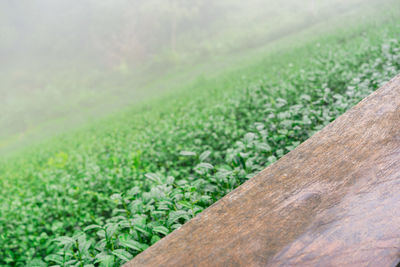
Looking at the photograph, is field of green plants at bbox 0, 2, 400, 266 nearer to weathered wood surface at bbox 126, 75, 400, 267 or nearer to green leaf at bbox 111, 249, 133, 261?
green leaf at bbox 111, 249, 133, 261

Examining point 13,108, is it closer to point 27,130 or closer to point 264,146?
point 27,130

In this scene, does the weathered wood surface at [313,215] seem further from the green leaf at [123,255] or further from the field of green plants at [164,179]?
the field of green plants at [164,179]

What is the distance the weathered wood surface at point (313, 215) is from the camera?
0.81 meters

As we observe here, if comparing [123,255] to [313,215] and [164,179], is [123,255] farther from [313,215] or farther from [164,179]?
[164,179]

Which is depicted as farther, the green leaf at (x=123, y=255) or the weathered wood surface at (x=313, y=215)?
the green leaf at (x=123, y=255)

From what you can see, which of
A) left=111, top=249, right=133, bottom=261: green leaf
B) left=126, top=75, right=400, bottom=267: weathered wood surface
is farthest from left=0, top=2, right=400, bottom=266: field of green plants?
left=126, top=75, right=400, bottom=267: weathered wood surface

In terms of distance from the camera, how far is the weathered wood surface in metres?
0.81

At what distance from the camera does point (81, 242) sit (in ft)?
4.44

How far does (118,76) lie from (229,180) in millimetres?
23501

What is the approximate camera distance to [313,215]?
90cm

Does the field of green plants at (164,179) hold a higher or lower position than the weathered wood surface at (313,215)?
lower

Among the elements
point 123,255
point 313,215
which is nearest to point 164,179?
point 123,255

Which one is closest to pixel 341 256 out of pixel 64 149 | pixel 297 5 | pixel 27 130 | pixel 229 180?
pixel 229 180

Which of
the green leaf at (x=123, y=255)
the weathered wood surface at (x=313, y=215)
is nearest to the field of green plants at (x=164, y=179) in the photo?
the green leaf at (x=123, y=255)
